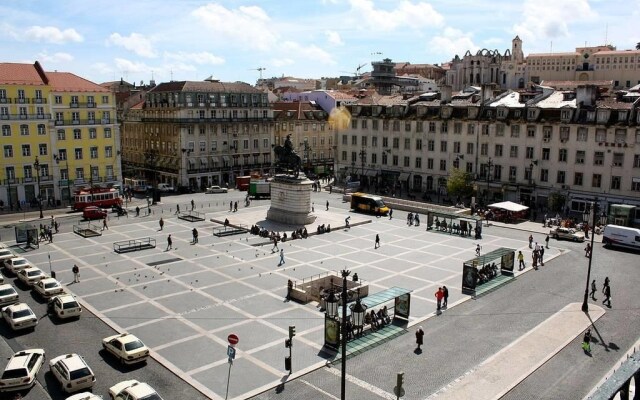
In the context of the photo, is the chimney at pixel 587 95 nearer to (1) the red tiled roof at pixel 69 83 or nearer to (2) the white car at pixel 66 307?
(2) the white car at pixel 66 307

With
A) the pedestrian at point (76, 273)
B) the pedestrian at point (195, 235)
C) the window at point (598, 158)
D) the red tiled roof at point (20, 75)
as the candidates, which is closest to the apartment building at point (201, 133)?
the red tiled roof at point (20, 75)

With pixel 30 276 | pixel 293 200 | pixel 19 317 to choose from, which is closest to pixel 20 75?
pixel 293 200

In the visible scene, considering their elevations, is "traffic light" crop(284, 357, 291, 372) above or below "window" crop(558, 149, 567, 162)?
below

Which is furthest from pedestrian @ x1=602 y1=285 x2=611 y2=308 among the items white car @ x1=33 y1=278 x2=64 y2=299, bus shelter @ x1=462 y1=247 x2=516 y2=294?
white car @ x1=33 y1=278 x2=64 y2=299

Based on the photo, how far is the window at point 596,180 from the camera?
6140cm

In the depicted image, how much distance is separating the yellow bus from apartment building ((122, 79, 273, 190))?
98.1 feet

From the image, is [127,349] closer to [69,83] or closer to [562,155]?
[562,155]

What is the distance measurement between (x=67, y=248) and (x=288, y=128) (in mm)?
55484

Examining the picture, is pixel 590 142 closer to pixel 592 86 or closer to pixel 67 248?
pixel 592 86

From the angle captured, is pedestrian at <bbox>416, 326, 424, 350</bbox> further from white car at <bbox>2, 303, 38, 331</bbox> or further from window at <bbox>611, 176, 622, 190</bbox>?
window at <bbox>611, 176, 622, 190</bbox>

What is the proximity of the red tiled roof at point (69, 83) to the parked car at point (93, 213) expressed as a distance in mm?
19704

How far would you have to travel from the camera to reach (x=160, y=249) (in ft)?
153

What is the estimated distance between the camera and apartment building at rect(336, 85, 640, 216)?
6044 centimetres

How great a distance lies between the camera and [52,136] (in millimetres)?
69938
